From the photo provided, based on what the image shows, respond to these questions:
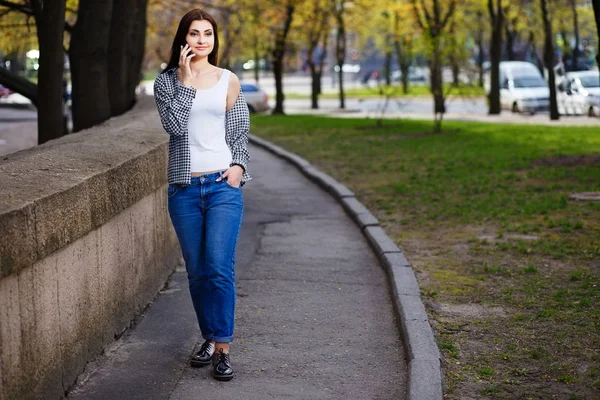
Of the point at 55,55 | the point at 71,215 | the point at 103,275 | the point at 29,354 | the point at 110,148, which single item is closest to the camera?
the point at 29,354

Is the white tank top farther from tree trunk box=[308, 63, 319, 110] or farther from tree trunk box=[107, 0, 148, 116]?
tree trunk box=[308, 63, 319, 110]

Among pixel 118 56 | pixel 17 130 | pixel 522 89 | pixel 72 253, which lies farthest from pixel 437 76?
pixel 72 253

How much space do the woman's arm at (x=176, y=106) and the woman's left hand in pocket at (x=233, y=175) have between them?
0.31 meters

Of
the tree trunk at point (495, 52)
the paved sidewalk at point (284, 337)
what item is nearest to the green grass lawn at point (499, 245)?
the paved sidewalk at point (284, 337)

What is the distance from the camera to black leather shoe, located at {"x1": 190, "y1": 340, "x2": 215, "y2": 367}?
19.0 feet

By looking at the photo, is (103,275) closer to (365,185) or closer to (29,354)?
(29,354)

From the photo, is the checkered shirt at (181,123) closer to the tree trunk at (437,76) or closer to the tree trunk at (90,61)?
the tree trunk at (90,61)

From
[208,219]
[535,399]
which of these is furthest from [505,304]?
[208,219]

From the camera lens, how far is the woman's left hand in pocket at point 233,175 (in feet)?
18.1

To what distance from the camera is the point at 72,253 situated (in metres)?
5.30

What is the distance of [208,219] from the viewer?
219 inches

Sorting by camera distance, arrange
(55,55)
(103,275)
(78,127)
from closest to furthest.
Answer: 1. (103,275)
2. (55,55)
3. (78,127)

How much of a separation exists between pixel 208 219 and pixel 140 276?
5.62 feet

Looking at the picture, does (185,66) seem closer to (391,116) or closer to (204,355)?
(204,355)
